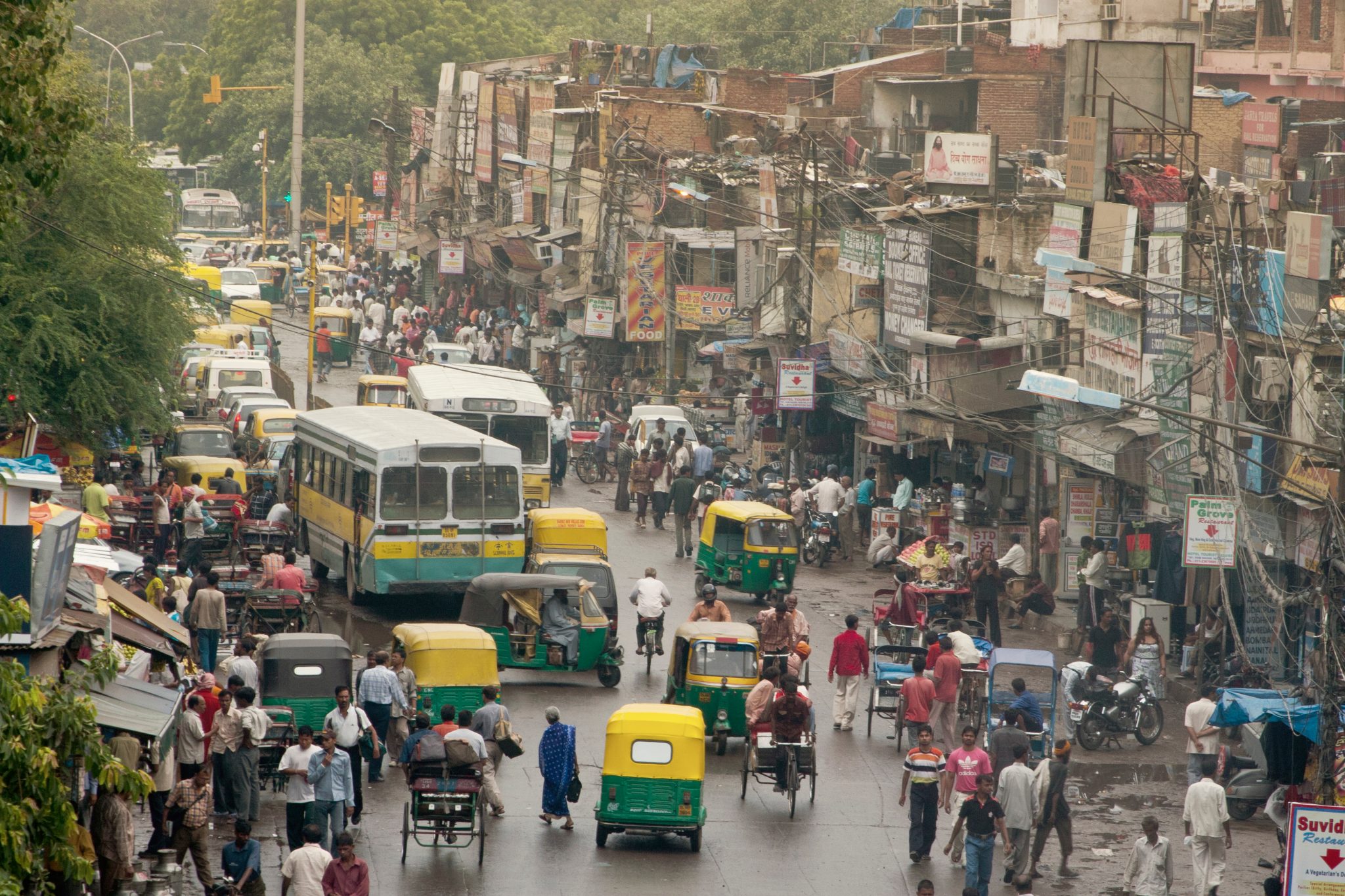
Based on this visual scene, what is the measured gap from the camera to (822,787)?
58.4 ft

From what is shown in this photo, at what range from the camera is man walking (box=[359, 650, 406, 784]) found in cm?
1714

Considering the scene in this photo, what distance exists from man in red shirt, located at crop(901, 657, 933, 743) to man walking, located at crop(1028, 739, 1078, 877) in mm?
2452

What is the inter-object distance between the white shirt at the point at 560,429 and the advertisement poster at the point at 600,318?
609cm

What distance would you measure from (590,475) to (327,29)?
5741 centimetres

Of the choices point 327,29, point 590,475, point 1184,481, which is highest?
point 327,29

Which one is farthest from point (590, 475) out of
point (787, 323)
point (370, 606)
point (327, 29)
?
point (327, 29)

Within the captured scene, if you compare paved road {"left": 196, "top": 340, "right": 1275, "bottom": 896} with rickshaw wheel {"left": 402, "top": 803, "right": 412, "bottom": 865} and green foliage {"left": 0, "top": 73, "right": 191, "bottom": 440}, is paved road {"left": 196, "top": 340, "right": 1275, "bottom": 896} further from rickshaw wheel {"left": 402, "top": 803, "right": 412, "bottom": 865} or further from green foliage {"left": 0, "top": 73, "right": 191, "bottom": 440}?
green foliage {"left": 0, "top": 73, "right": 191, "bottom": 440}

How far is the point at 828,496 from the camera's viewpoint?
30234mm

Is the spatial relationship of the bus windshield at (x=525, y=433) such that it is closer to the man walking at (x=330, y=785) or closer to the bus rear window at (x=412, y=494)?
the bus rear window at (x=412, y=494)

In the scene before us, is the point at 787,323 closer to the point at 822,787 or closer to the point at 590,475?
the point at 590,475

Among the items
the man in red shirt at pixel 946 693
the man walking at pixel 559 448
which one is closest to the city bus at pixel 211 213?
the man walking at pixel 559 448

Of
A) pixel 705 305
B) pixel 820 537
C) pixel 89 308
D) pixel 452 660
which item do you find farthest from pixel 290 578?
pixel 705 305

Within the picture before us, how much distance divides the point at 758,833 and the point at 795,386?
16.7 meters

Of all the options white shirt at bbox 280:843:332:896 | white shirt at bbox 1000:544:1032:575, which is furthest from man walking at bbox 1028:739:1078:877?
white shirt at bbox 1000:544:1032:575
